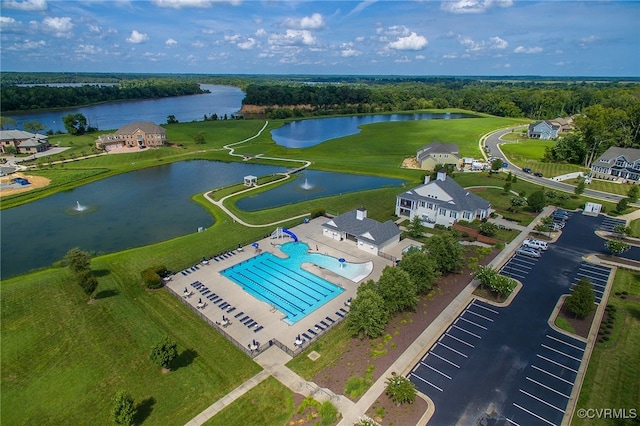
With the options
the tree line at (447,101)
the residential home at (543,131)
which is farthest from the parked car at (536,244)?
the tree line at (447,101)

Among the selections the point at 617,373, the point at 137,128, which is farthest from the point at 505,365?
the point at 137,128

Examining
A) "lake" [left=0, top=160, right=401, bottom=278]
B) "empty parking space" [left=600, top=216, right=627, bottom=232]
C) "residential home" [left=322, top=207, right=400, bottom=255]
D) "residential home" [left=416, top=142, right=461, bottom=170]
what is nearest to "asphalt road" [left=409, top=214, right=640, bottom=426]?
"residential home" [left=322, top=207, right=400, bottom=255]

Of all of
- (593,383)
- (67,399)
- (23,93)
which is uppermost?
(23,93)

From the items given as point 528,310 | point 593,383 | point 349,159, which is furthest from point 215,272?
point 349,159

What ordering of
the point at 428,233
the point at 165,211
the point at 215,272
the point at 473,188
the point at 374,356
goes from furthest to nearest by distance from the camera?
the point at 473,188, the point at 165,211, the point at 428,233, the point at 215,272, the point at 374,356

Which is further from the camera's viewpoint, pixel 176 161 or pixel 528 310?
pixel 176 161

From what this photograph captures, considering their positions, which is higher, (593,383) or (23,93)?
(23,93)

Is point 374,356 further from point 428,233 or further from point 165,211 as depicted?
point 165,211

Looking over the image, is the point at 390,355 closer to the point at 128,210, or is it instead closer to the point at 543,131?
the point at 128,210
